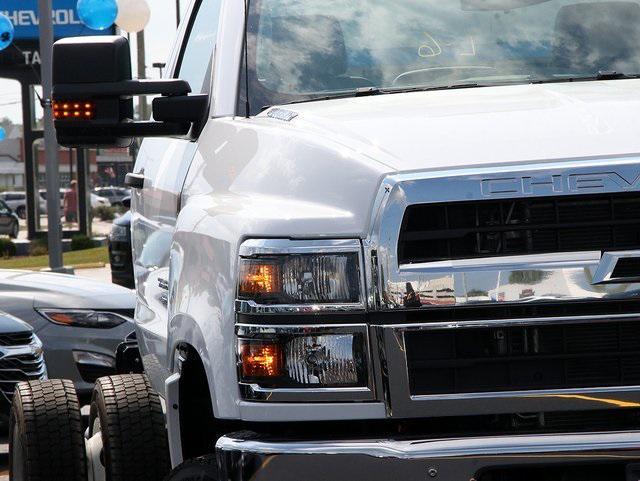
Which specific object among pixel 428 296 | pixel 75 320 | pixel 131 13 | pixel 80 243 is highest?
pixel 131 13

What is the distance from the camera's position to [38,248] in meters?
37.7

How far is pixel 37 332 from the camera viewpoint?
9.95 m

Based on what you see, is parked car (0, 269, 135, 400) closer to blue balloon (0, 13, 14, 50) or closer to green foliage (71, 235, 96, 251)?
blue balloon (0, 13, 14, 50)

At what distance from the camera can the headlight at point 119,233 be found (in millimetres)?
16969

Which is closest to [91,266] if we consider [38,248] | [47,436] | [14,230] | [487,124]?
[38,248]

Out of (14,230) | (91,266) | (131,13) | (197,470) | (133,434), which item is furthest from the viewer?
(14,230)

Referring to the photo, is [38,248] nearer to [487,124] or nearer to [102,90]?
[102,90]

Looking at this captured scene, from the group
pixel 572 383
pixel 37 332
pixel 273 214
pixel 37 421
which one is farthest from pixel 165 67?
pixel 37 332

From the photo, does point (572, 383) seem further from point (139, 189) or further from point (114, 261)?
point (114, 261)

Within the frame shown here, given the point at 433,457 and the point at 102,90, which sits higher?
the point at 102,90

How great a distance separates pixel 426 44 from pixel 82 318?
5882 millimetres

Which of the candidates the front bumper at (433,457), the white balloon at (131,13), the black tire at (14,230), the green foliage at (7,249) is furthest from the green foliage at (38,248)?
the front bumper at (433,457)

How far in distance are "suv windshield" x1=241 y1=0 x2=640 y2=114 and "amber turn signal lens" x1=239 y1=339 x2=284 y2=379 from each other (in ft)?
3.59

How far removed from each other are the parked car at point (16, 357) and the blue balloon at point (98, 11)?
10.9m
